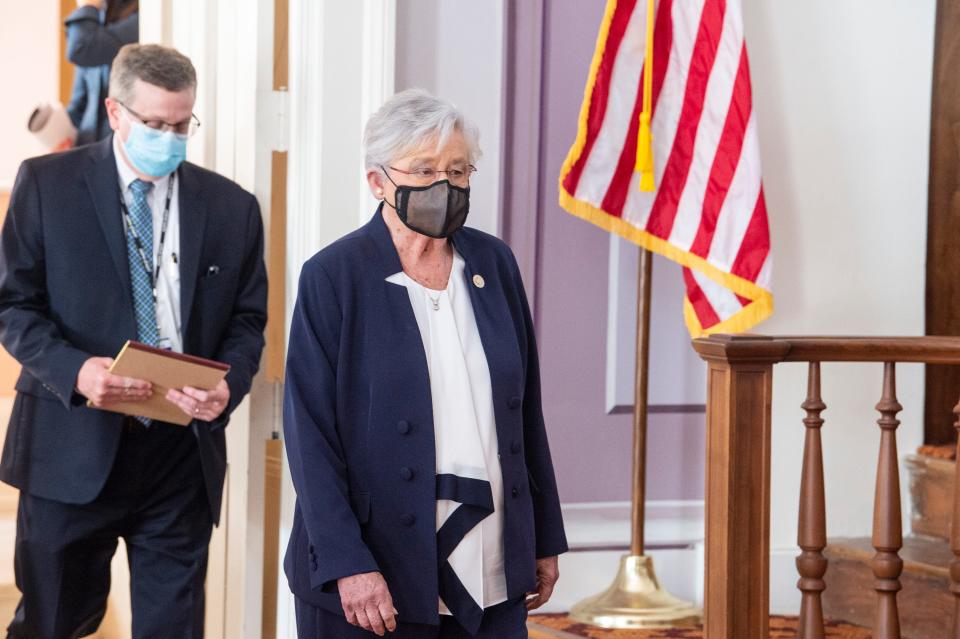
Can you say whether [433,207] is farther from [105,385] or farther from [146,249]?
[146,249]

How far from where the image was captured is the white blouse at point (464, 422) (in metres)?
2.07

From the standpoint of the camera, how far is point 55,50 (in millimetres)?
6301

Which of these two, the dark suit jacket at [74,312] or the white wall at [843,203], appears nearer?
the dark suit jacket at [74,312]

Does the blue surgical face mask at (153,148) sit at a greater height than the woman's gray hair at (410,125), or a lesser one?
greater

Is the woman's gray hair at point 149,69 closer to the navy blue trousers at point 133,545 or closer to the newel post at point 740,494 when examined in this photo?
the navy blue trousers at point 133,545

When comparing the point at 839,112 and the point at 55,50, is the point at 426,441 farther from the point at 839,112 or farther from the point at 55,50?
the point at 55,50

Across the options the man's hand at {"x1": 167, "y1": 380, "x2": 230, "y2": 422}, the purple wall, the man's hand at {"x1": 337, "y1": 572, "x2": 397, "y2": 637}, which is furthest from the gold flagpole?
the man's hand at {"x1": 337, "y1": 572, "x2": 397, "y2": 637}

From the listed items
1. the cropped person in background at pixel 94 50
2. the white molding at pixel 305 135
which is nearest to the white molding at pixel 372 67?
the white molding at pixel 305 135

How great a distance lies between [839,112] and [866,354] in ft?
5.42

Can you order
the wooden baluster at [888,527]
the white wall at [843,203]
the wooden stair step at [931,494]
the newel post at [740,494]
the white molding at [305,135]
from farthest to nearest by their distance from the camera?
1. the white wall at [843,203]
2. the wooden stair step at [931,494]
3. the white molding at [305,135]
4. the wooden baluster at [888,527]
5. the newel post at [740,494]

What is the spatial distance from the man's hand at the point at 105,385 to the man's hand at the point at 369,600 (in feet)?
3.54

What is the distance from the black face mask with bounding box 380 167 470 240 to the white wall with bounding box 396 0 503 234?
1.67 metres

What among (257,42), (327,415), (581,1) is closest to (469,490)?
(327,415)

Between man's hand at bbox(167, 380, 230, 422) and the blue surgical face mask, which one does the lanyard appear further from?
man's hand at bbox(167, 380, 230, 422)
